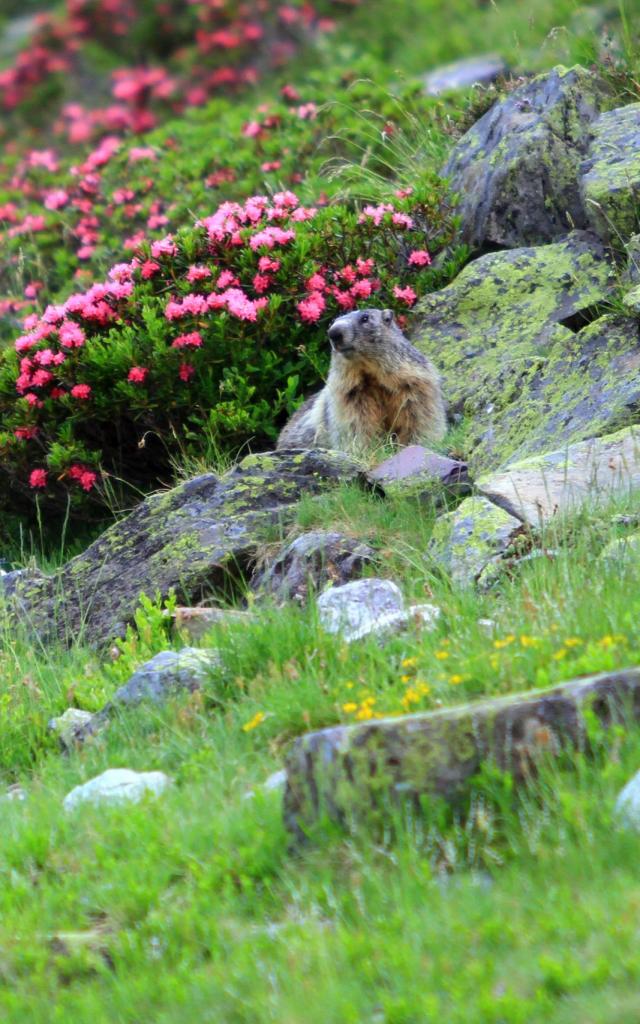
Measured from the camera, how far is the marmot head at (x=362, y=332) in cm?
892

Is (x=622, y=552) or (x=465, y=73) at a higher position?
(x=622, y=552)

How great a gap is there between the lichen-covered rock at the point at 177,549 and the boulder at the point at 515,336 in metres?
1.06

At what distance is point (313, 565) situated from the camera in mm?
7102

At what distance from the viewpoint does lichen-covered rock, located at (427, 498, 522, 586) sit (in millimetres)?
6535

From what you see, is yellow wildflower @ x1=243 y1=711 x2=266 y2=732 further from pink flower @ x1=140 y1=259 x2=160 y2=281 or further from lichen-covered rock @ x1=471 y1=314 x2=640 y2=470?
pink flower @ x1=140 y1=259 x2=160 y2=281

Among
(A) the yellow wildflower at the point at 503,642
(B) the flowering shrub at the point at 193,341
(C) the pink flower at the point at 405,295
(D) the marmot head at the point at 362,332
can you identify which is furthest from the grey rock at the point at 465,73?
(A) the yellow wildflower at the point at 503,642

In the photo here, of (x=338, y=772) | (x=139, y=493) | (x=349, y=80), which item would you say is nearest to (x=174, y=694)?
(x=338, y=772)

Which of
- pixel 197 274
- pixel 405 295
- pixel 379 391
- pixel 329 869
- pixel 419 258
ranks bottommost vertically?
pixel 379 391

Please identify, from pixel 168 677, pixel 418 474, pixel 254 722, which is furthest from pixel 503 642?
pixel 418 474

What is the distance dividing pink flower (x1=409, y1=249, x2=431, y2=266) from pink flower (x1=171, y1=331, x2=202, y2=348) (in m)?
1.76

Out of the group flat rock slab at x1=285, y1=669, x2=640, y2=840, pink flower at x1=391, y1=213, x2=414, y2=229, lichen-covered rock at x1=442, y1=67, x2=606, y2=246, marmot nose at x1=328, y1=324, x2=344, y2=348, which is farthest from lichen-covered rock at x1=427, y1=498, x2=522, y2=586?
pink flower at x1=391, y1=213, x2=414, y2=229

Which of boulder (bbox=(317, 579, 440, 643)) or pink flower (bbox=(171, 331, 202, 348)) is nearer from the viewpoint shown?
boulder (bbox=(317, 579, 440, 643))

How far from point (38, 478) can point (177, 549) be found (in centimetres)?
224

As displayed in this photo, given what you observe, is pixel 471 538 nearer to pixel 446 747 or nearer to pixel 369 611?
pixel 369 611
